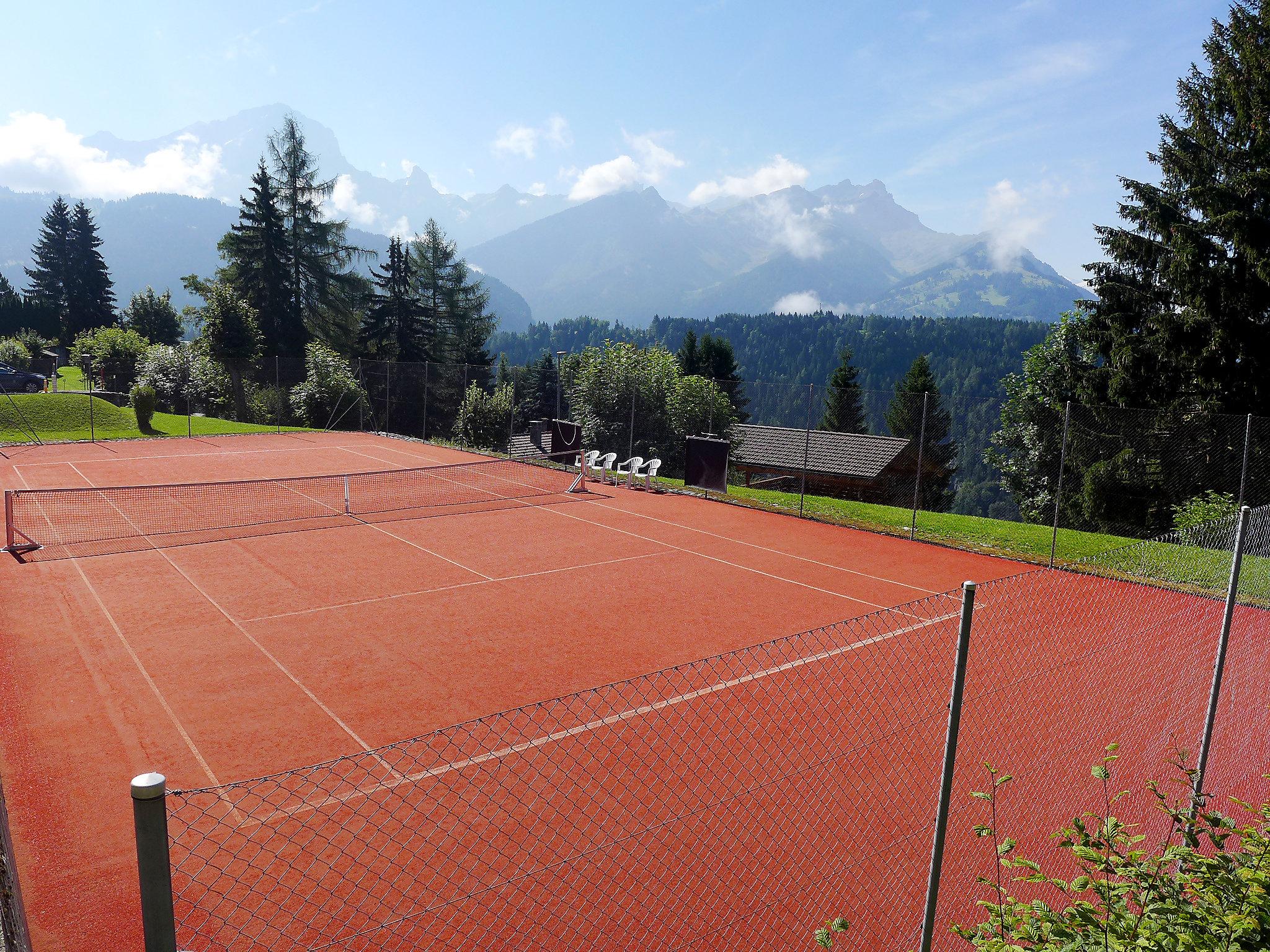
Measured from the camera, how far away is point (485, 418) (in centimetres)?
3466

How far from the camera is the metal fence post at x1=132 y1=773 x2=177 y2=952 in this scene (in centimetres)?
176

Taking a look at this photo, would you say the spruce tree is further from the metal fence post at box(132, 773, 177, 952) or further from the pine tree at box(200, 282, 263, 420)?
the metal fence post at box(132, 773, 177, 952)

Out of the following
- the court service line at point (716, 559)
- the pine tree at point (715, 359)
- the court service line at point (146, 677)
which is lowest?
the court service line at point (146, 677)

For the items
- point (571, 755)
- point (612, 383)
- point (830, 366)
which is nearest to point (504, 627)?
point (571, 755)

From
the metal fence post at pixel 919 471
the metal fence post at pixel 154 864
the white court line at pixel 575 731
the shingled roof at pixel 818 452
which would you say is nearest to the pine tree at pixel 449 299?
the shingled roof at pixel 818 452

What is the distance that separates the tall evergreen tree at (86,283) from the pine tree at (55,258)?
50cm

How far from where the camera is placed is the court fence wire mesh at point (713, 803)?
4.61 m

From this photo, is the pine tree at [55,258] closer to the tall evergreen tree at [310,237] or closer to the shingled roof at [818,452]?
the tall evergreen tree at [310,237]

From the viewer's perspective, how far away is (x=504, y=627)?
9.41m

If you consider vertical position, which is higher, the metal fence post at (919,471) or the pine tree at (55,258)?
the pine tree at (55,258)

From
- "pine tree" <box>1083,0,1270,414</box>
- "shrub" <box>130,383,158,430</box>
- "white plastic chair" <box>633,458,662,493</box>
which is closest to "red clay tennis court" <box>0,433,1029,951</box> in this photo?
"white plastic chair" <box>633,458,662,493</box>

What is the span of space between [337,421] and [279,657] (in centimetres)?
2564

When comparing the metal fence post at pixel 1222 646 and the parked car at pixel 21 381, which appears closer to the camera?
the metal fence post at pixel 1222 646

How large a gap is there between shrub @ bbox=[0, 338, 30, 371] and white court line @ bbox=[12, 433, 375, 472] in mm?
26165
